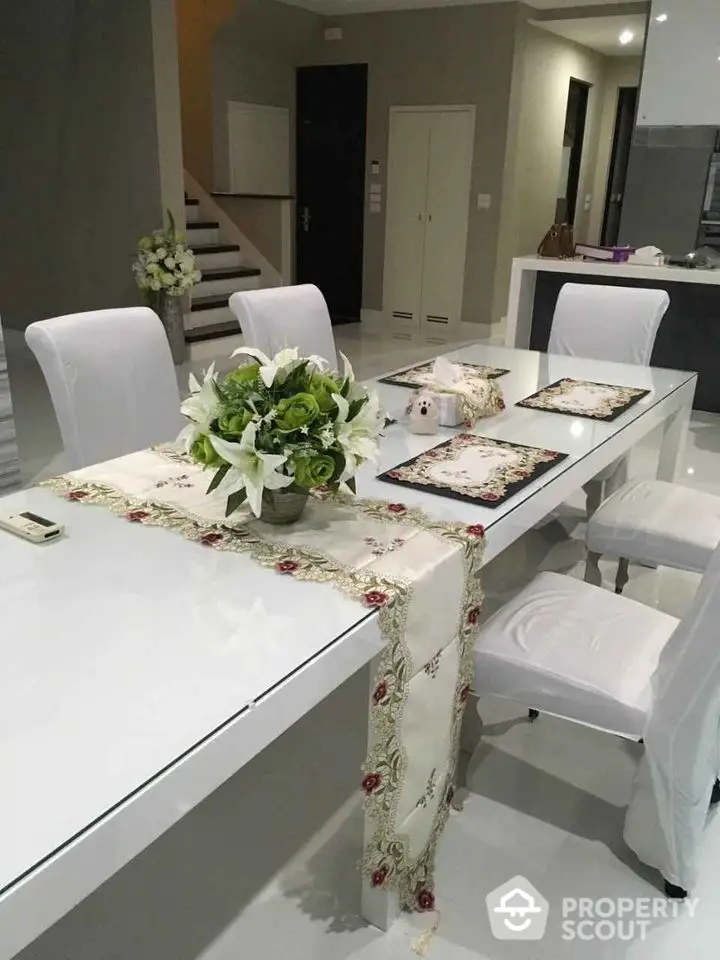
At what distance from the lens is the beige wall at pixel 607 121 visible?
8.46 m

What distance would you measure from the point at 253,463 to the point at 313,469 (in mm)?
101

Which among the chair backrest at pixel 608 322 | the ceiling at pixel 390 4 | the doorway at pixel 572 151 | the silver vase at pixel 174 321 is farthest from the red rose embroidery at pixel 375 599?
the doorway at pixel 572 151

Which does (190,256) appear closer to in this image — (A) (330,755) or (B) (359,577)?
(A) (330,755)

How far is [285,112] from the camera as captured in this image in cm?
760

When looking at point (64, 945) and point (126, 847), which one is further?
point (64, 945)

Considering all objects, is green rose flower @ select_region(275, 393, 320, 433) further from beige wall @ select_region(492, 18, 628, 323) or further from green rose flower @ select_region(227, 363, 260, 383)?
beige wall @ select_region(492, 18, 628, 323)

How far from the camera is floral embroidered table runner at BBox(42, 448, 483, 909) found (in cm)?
135

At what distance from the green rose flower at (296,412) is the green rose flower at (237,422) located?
5cm

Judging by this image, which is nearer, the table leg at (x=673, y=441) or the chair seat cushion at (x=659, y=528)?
the chair seat cushion at (x=659, y=528)

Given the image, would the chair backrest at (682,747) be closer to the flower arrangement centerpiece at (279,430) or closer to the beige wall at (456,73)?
the flower arrangement centerpiece at (279,430)

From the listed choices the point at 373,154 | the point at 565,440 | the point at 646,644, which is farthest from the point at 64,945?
the point at 373,154

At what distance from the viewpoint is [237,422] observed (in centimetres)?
135

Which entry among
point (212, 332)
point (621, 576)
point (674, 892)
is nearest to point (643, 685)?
point (674, 892)

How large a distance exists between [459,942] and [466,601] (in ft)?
2.15
